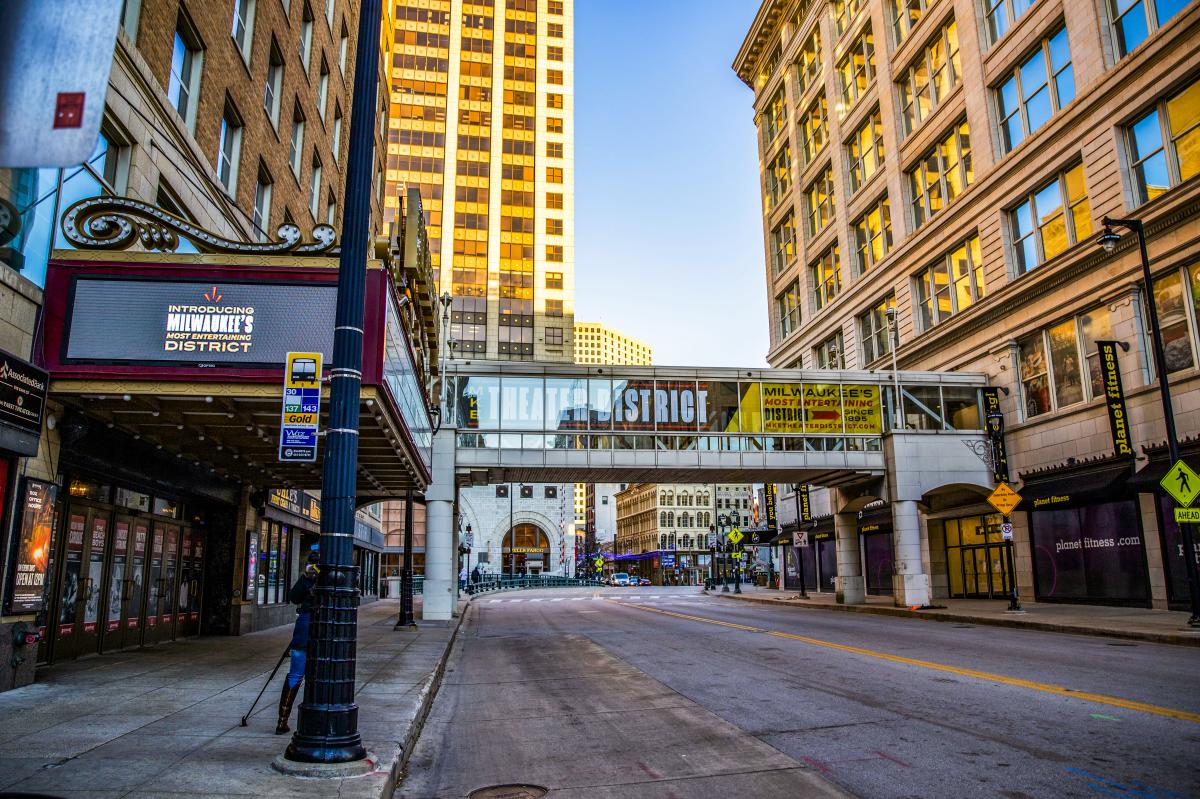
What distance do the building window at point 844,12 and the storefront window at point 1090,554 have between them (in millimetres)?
27409

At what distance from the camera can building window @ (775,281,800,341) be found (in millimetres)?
48219

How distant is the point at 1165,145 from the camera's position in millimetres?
22203

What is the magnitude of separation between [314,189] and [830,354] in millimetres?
28128

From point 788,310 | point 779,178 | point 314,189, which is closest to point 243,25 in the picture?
point 314,189

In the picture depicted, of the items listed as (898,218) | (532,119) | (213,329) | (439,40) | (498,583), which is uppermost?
(439,40)

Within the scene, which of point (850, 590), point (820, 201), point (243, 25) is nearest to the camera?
point (243, 25)

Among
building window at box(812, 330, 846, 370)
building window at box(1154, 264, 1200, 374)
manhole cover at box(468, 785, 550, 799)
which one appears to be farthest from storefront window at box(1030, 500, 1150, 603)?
manhole cover at box(468, 785, 550, 799)

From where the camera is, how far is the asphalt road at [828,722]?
6.12 metres

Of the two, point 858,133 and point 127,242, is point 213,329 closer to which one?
point 127,242

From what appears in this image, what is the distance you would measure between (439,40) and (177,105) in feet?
276

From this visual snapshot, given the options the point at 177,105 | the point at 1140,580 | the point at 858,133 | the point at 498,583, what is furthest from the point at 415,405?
the point at 498,583

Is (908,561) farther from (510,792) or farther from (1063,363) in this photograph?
(510,792)

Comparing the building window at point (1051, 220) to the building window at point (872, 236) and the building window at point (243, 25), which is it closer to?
the building window at point (872, 236)

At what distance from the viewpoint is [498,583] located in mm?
72375
